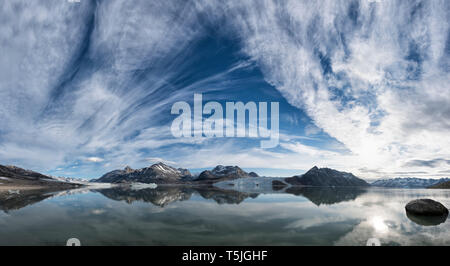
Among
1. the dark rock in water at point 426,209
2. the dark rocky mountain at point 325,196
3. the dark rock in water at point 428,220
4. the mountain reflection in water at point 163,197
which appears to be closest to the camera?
the dark rock in water at point 428,220

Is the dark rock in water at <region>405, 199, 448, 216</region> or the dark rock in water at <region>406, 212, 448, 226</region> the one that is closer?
the dark rock in water at <region>406, 212, 448, 226</region>

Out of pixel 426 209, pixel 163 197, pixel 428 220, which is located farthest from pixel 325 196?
pixel 163 197

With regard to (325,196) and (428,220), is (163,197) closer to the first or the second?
(325,196)

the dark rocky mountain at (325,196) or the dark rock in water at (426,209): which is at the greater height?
the dark rock in water at (426,209)

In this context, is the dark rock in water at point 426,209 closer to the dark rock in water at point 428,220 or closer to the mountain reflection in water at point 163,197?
the dark rock in water at point 428,220

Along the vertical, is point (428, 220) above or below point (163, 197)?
above

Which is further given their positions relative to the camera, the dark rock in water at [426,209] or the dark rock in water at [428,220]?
the dark rock in water at [426,209]

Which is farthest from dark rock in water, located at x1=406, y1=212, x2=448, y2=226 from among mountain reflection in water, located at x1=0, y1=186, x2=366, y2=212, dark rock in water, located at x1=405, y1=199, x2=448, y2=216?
mountain reflection in water, located at x1=0, y1=186, x2=366, y2=212

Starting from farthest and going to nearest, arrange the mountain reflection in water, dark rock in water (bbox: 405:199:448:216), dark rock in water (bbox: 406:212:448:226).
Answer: the mountain reflection in water < dark rock in water (bbox: 405:199:448:216) < dark rock in water (bbox: 406:212:448:226)

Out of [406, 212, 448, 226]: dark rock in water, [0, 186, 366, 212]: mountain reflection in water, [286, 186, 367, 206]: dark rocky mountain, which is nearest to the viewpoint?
[406, 212, 448, 226]: dark rock in water

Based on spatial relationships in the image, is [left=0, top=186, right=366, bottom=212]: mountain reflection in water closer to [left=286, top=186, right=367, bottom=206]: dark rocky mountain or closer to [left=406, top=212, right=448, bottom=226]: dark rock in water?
[left=286, top=186, right=367, bottom=206]: dark rocky mountain

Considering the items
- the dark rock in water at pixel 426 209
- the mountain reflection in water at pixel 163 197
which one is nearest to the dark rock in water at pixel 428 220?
the dark rock in water at pixel 426 209
